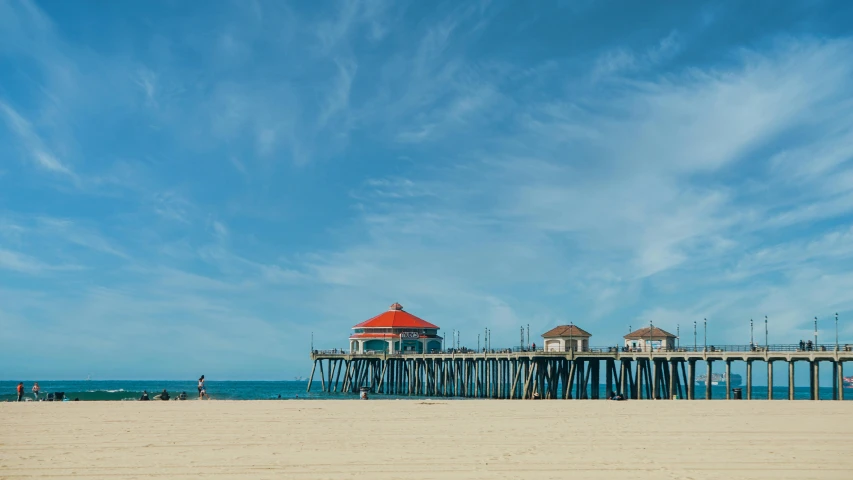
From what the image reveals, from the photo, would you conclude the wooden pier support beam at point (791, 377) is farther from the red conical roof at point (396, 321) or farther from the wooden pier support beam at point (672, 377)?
the red conical roof at point (396, 321)

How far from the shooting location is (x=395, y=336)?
249 feet

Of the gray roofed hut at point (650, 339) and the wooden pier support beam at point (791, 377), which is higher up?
the gray roofed hut at point (650, 339)

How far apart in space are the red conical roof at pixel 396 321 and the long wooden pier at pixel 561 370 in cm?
347

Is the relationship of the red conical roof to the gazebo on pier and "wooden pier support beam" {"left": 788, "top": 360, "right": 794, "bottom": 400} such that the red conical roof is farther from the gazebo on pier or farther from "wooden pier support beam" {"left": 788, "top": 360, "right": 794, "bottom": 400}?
"wooden pier support beam" {"left": 788, "top": 360, "right": 794, "bottom": 400}
